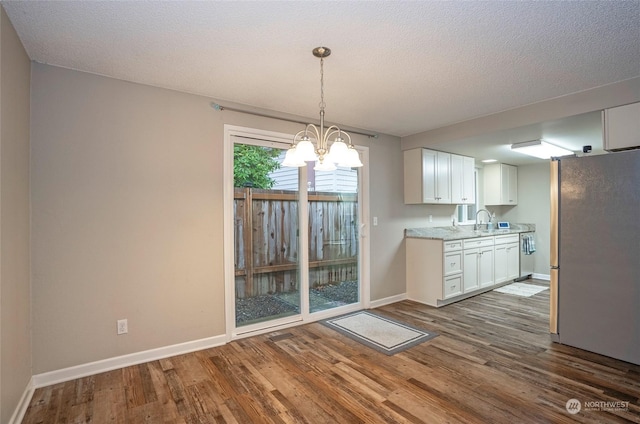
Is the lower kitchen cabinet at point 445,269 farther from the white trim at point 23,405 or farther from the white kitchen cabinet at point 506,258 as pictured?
the white trim at point 23,405

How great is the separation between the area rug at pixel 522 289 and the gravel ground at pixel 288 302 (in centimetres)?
260

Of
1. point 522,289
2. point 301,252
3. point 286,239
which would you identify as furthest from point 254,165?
point 522,289

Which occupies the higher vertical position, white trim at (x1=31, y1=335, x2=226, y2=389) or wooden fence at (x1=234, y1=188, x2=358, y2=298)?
A: wooden fence at (x1=234, y1=188, x2=358, y2=298)

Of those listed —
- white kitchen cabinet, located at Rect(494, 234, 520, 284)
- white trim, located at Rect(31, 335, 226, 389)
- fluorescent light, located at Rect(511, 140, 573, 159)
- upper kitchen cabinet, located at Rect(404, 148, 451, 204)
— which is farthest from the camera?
white kitchen cabinet, located at Rect(494, 234, 520, 284)

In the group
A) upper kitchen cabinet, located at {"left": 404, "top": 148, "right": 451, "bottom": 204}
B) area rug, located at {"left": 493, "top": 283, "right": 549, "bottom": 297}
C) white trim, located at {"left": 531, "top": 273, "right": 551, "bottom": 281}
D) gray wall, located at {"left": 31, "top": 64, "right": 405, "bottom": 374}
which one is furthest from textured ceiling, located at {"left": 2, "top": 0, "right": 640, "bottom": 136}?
white trim, located at {"left": 531, "top": 273, "right": 551, "bottom": 281}

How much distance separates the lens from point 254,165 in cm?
345

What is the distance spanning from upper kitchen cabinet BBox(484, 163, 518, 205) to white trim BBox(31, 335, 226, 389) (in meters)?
5.35

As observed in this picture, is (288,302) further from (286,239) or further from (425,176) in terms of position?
(425,176)

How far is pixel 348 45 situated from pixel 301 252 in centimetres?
225

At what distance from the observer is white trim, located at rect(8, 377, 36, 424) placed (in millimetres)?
1949

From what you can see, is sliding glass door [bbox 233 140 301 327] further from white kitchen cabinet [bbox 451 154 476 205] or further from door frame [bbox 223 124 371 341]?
white kitchen cabinet [bbox 451 154 476 205]

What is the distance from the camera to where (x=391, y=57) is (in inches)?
91.9

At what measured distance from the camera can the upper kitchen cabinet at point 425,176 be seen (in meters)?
4.57

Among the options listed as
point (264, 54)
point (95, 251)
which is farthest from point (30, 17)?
point (95, 251)
